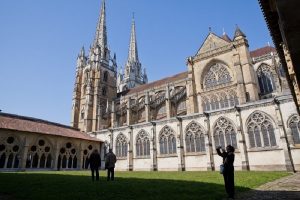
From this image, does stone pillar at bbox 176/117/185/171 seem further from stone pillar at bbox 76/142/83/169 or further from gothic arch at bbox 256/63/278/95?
stone pillar at bbox 76/142/83/169

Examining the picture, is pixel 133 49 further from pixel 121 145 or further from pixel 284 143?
pixel 284 143

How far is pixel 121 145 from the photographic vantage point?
30.3 m

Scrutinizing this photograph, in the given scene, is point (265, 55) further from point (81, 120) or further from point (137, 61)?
point (137, 61)

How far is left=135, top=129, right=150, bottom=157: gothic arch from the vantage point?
27.8 metres

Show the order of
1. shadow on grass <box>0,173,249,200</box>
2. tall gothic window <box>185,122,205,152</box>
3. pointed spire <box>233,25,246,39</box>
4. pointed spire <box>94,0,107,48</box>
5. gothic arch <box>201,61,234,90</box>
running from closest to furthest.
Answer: shadow on grass <box>0,173,249,200</box>
tall gothic window <box>185,122,205,152</box>
pointed spire <box>233,25,246,39</box>
gothic arch <box>201,61,234,90</box>
pointed spire <box>94,0,107,48</box>

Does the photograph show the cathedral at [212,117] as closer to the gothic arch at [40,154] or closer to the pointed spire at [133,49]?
the gothic arch at [40,154]

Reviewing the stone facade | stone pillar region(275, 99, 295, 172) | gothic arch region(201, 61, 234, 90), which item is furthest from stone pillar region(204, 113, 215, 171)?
the stone facade

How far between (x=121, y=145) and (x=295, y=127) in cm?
2019

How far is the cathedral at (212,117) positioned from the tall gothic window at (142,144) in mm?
122

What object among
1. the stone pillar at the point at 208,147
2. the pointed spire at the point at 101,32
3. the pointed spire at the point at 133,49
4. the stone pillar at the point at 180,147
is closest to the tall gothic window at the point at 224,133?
the stone pillar at the point at 208,147

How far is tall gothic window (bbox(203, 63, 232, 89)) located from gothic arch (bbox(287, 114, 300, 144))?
41.9 ft

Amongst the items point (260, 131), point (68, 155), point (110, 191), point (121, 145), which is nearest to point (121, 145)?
point (121, 145)

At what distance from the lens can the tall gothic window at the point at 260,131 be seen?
65.7ft

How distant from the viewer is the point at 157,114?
37.5 meters
